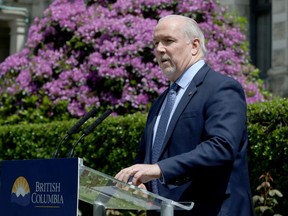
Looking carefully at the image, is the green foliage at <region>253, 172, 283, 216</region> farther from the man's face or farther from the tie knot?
the man's face

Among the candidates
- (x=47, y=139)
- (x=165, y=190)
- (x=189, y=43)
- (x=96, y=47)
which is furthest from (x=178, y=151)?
(x=96, y=47)

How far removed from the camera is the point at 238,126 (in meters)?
4.51

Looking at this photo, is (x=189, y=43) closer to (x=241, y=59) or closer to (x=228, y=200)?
(x=228, y=200)

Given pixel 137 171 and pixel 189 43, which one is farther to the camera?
pixel 189 43

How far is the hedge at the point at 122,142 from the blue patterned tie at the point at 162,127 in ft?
10.8

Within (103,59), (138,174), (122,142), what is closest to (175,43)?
(138,174)

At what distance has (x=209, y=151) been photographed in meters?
4.38

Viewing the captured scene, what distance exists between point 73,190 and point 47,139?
6.77 meters

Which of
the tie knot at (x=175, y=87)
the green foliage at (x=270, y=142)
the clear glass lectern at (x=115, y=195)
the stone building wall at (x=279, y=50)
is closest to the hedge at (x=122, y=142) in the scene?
the green foliage at (x=270, y=142)

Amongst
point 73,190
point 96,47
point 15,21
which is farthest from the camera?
point 15,21

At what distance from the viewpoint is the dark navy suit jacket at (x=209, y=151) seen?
14.4 ft

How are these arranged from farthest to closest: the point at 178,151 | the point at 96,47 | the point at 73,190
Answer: the point at 96,47
the point at 178,151
the point at 73,190

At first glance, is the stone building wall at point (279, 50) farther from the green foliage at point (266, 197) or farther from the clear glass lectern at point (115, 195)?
the clear glass lectern at point (115, 195)

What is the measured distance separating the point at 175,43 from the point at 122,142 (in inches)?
207
